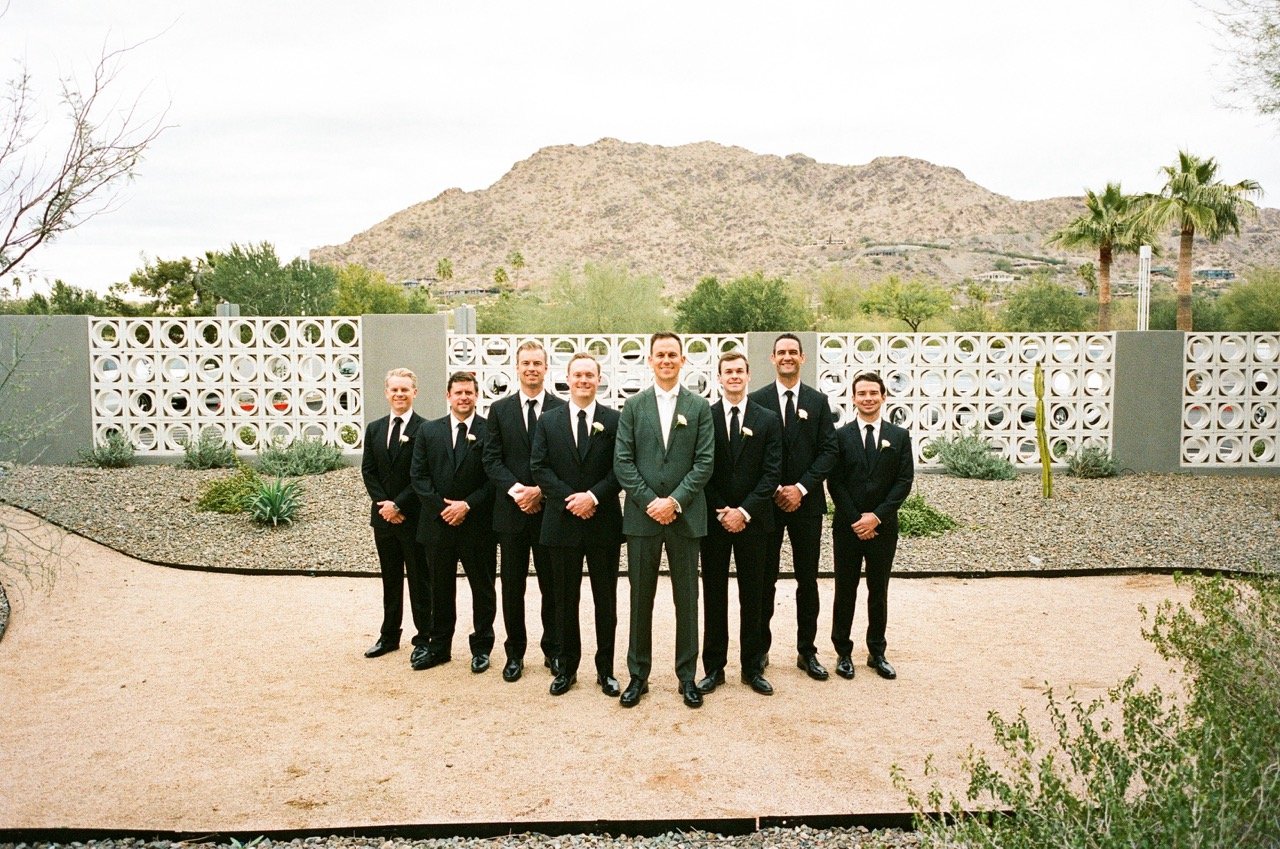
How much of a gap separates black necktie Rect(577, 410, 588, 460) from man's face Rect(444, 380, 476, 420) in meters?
0.84

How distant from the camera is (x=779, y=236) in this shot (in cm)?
8169

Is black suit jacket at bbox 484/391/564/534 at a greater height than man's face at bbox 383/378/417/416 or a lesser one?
lesser

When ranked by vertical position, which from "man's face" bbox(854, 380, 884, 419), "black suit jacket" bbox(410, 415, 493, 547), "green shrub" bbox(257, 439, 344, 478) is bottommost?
"green shrub" bbox(257, 439, 344, 478)

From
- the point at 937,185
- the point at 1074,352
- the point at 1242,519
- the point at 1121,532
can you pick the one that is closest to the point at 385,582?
the point at 1121,532

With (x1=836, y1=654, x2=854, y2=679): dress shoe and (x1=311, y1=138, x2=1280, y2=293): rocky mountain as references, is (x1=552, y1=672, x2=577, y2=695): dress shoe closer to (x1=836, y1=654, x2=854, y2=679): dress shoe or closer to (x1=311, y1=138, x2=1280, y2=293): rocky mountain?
(x1=836, y1=654, x2=854, y2=679): dress shoe

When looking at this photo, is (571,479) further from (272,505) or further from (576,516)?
(272,505)

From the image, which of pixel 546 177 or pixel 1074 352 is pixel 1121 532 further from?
pixel 546 177

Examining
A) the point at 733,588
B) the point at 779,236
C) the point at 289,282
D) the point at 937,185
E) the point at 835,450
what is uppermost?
the point at 937,185

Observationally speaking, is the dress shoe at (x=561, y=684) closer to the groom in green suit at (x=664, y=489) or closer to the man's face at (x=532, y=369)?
the groom in green suit at (x=664, y=489)

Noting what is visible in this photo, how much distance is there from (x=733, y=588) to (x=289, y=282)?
1471 inches

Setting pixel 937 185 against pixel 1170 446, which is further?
pixel 937 185

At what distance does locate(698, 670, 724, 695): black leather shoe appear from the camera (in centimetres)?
579

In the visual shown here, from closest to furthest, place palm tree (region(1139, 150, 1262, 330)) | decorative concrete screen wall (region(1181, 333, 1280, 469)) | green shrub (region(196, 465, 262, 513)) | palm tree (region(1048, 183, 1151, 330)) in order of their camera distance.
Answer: green shrub (region(196, 465, 262, 513)) < decorative concrete screen wall (region(1181, 333, 1280, 469)) < palm tree (region(1139, 150, 1262, 330)) < palm tree (region(1048, 183, 1151, 330))

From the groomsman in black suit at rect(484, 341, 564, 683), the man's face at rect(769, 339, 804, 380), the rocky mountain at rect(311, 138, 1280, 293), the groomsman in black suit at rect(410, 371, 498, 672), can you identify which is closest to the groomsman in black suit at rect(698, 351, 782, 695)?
the man's face at rect(769, 339, 804, 380)
